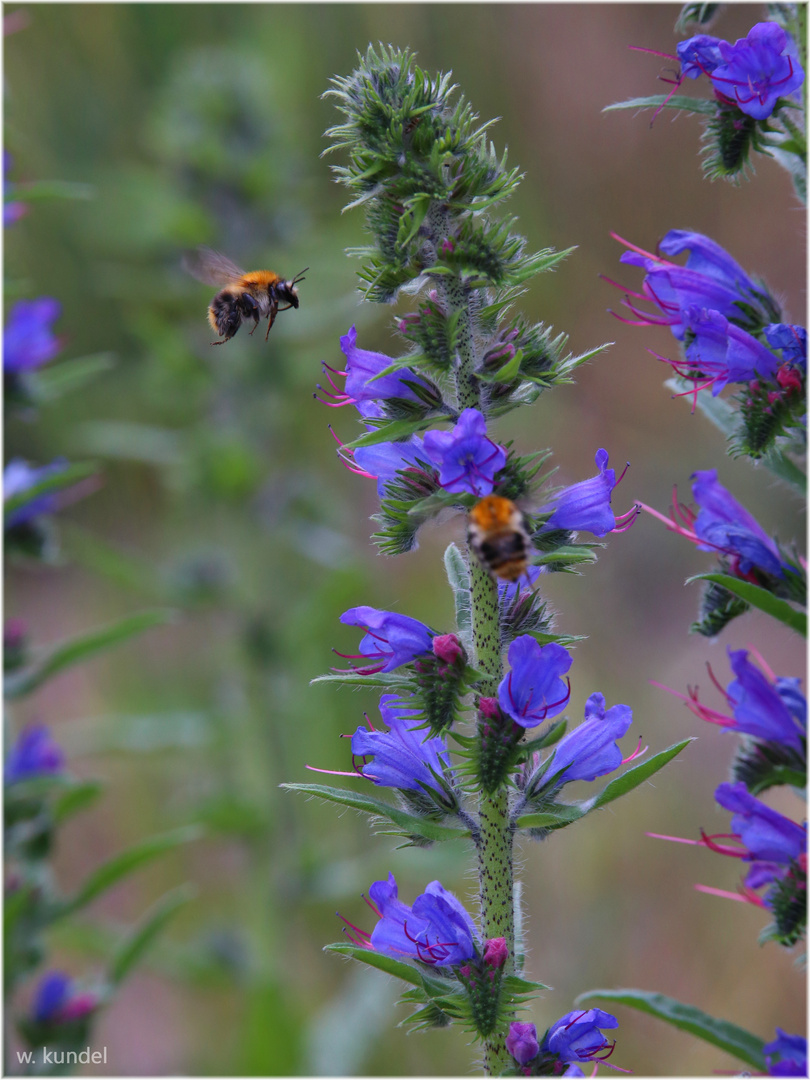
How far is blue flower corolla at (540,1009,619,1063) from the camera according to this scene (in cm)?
145

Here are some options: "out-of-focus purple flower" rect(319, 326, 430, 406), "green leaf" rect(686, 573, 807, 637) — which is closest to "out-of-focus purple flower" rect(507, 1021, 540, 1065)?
"green leaf" rect(686, 573, 807, 637)

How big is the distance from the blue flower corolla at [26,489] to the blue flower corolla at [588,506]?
1.66 metres

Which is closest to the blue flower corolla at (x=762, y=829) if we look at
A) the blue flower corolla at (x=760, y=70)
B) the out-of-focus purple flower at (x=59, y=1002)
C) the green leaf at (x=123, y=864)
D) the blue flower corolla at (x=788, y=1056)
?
the blue flower corolla at (x=788, y=1056)

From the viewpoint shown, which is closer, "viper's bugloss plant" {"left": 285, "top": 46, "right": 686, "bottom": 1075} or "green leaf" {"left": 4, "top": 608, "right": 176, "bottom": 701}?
"viper's bugloss plant" {"left": 285, "top": 46, "right": 686, "bottom": 1075}

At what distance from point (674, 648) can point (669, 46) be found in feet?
13.6

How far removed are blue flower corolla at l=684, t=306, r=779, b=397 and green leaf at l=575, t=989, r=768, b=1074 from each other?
99 cm

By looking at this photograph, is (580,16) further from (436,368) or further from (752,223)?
(436,368)

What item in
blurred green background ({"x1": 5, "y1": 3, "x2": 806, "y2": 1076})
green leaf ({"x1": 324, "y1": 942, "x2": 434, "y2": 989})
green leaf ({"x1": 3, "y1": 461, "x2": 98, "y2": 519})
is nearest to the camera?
green leaf ({"x1": 324, "y1": 942, "x2": 434, "y2": 989})

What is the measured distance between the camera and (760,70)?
164cm

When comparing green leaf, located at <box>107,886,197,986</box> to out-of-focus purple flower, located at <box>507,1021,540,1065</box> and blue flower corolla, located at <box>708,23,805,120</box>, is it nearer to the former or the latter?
out-of-focus purple flower, located at <box>507,1021,540,1065</box>

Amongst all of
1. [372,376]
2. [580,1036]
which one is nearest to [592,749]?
[580,1036]

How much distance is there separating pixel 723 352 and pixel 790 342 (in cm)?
12

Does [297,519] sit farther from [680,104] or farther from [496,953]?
[496,953]

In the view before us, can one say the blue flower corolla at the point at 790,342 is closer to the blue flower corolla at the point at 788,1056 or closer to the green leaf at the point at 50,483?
the blue flower corolla at the point at 788,1056
